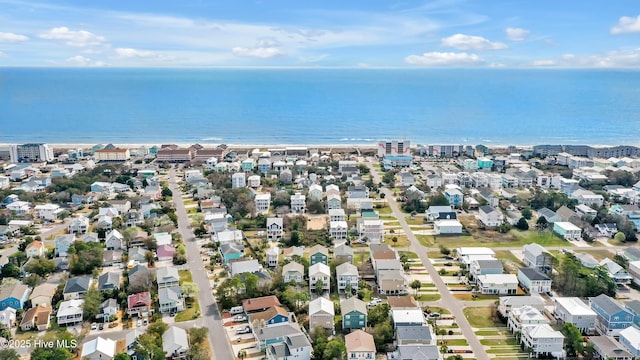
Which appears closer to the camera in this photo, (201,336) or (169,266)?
(201,336)

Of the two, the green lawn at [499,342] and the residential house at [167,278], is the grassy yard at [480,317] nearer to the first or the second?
the green lawn at [499,342]

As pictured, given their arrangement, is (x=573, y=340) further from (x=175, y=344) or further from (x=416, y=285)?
(x=175, y=344)

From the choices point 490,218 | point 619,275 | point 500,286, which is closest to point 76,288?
point 500,286

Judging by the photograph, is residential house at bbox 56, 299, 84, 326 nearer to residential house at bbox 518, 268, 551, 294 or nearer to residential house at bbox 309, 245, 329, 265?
residential house at bbox 309, 245, 329, 265

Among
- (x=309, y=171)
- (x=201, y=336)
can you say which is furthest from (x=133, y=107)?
(x=201, y=336)

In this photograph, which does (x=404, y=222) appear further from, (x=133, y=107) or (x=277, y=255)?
(x=133, y=107)

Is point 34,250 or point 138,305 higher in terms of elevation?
point 34,250

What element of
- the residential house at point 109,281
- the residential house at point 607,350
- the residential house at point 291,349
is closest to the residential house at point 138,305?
the residential house at point 109,281
